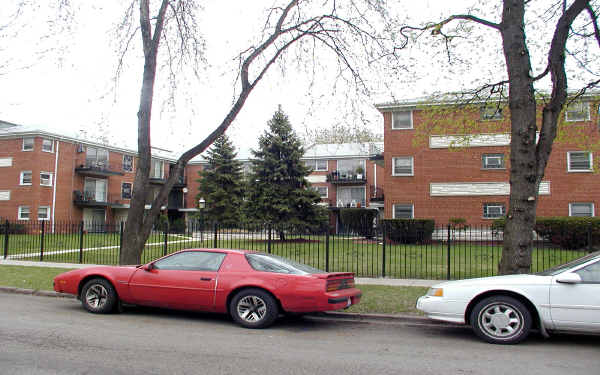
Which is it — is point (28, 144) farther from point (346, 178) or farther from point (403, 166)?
point (403, 166)

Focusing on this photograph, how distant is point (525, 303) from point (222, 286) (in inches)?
176

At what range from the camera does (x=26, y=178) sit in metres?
36.8

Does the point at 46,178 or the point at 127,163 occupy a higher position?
the point at 127,163

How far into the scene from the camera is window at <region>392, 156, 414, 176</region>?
28.7 meters

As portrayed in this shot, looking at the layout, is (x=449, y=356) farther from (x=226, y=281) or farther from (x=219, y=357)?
(x=226, y=281)

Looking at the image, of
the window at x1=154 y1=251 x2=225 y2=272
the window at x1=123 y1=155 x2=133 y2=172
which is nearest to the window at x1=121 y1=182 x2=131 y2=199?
the window at x1=123 y1=155 x2=133 y2=172

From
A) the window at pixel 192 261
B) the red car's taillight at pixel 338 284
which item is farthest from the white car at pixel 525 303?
the window at pixel 192 261

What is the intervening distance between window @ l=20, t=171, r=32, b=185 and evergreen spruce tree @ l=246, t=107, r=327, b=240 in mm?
18769

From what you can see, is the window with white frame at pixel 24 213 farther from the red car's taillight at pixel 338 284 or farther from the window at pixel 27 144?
the red car's taillight at pixel 338 284

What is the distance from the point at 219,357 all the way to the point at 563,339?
487cm

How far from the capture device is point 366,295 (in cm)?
1037

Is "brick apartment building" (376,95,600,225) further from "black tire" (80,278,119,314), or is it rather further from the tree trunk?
"black tire" (80,278,119,314)

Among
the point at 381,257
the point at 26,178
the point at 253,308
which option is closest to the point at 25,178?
the point at 26,178

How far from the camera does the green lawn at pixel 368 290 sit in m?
9.14
